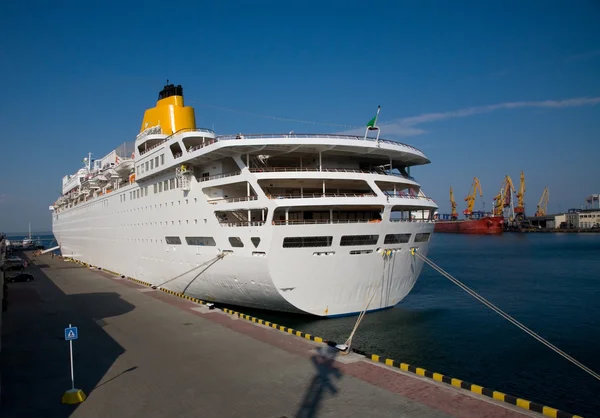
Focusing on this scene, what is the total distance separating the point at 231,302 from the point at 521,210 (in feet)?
416

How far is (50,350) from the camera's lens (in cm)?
1351

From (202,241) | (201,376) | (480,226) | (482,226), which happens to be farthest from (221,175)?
(480,226)

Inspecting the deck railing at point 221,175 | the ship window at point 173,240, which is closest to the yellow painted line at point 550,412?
the deck railing at point 221,175

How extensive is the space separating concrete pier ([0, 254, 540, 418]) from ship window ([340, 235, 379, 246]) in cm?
451

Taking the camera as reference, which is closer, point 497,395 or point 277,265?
point 497,395

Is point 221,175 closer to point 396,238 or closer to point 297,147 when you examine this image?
point 297,147

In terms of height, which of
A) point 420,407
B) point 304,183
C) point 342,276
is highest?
point 304,183

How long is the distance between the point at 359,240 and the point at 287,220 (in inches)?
123

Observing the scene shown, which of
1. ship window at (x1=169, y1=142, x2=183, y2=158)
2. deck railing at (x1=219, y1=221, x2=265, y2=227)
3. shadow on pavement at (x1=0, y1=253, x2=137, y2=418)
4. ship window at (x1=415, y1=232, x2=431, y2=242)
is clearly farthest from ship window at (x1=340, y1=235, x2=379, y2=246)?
ship window at (x1=169, y1=142, x2=183, y2=158)

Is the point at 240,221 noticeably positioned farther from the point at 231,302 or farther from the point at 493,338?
the point at 493,338

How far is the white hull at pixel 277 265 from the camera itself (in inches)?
642

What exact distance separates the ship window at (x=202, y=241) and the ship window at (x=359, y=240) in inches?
225

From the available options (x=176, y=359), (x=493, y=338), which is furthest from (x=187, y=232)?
(x=493, y=338)

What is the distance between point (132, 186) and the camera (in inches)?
1141
